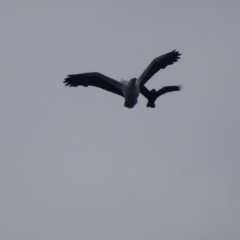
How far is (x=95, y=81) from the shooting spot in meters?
15.7

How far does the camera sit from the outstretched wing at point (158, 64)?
15.2 m

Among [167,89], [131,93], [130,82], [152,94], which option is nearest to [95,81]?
[130,82]

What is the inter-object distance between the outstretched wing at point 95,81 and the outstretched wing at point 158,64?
818mm

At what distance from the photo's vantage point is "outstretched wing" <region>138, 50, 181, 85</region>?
15188 mm

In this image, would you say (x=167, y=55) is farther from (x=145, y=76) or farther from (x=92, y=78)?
(x=92, y=78)

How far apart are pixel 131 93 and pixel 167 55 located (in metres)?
2.20

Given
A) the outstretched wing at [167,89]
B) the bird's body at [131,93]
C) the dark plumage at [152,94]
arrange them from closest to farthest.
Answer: the bird's body at [131,93] < the dark plumage at [152,94] < the outstretched wing at [167,89]

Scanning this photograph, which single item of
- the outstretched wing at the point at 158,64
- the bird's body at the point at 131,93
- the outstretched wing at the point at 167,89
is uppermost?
the outstretched wing at the point at 158,64

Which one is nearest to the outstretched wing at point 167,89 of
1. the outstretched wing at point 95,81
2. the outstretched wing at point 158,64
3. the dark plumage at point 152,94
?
the dark plumage at point 152,94

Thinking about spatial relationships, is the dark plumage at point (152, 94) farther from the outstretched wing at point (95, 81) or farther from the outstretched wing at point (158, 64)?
the outstretched wing at point (95, 81)

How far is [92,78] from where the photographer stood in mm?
15672

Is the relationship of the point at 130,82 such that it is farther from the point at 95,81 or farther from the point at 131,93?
the point at 95,81

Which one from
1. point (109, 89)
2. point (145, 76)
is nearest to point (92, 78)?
point (109, 89)

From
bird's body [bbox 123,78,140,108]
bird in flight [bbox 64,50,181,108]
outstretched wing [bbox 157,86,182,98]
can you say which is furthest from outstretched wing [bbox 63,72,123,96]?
outstretched wing [bbox 157,86,182,98]
